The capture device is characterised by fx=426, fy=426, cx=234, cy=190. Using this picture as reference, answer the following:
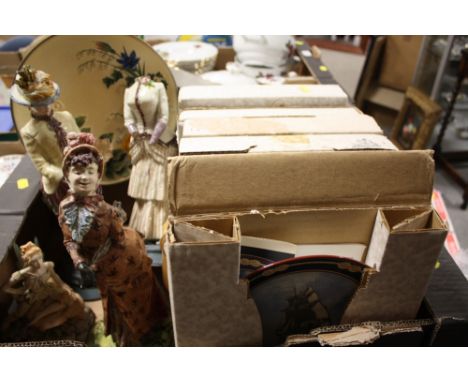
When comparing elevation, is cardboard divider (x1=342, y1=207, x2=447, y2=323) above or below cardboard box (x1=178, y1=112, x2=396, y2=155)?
below

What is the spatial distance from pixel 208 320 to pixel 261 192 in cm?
25

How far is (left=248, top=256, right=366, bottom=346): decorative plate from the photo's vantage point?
713mm

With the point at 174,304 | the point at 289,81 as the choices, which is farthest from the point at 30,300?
the point at 289,81

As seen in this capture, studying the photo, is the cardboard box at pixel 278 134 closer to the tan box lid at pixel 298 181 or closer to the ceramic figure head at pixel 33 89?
the tan box lid at pixel 298 181

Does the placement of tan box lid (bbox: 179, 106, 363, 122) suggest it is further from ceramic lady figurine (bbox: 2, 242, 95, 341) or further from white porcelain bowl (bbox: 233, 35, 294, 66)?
white porcelain bowl (bbox: 233, 35, 294, 66)

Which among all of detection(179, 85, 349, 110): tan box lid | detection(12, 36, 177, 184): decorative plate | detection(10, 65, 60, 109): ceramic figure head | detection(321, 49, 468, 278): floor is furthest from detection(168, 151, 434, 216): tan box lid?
detection(321, 49, 468, 278): floor

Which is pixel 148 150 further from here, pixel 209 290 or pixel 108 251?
pixel 209 290

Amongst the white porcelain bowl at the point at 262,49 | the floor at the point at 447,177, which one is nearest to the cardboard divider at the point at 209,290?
the floor at the point at 447,177

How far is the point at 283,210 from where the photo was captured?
0.75 meters

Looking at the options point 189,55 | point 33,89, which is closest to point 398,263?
point 33,89

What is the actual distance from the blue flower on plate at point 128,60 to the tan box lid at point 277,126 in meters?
0.44

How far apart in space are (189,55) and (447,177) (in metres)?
1.49

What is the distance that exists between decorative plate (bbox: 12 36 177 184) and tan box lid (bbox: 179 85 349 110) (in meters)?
0.27

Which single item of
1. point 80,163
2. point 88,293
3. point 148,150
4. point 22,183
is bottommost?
point 88,293
